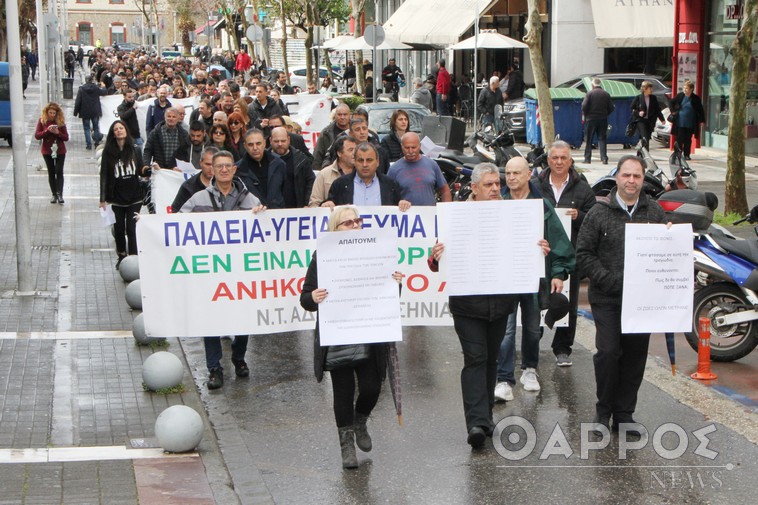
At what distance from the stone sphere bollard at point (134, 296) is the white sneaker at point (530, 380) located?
4.38 meters

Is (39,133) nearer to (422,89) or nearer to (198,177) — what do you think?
(198,177)

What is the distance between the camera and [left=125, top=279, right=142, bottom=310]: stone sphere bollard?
11539 mm

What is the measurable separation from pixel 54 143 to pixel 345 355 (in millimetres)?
13757

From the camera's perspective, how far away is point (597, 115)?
82.2 feet

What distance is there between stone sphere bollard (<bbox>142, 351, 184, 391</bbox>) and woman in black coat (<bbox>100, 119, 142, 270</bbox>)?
4.63m

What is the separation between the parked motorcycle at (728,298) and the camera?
934 cm

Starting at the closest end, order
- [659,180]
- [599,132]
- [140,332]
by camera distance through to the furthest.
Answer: [140,332] < [659,180] < [599,132]

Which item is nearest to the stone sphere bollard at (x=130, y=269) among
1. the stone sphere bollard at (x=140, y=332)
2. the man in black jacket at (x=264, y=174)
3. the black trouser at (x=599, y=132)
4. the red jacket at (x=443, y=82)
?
the stone sphere bollard at (x=140, y=332)

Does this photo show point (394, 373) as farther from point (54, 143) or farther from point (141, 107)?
point (141, 107)

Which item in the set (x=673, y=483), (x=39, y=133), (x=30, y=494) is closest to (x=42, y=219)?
(x=39, y=133)

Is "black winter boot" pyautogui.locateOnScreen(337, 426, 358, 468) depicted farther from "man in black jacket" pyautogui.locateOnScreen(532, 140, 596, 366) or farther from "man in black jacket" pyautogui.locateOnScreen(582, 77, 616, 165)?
"man in black jacket" pyautogui.locateOnScreen(582, 77, 616, 165)

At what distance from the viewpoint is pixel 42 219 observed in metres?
18.1

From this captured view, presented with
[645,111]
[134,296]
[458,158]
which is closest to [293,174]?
[134,296]

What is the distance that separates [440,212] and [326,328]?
3.63ft
